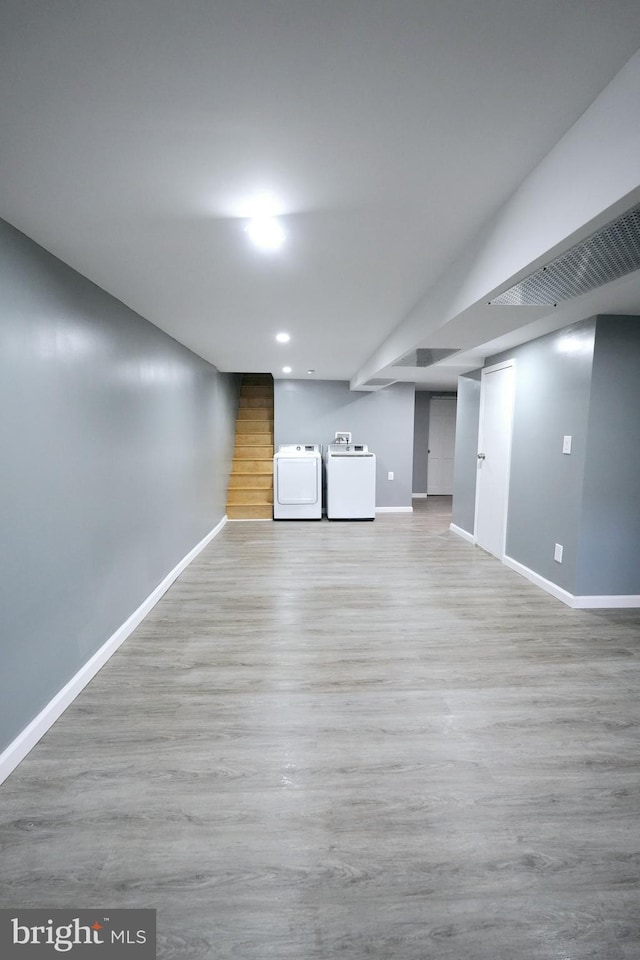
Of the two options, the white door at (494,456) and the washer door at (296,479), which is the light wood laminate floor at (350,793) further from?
the washer door at (296,479)

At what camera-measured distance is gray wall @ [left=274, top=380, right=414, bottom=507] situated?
6363mm

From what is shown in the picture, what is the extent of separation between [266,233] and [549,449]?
9.32 ft

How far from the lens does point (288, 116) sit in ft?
3.37

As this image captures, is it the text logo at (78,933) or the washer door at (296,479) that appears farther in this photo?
the washer door at (296,479)

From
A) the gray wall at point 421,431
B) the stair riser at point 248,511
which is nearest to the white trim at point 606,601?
the stair riser at point 248,511

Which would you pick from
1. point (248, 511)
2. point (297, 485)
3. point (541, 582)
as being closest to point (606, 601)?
point (541, 582)

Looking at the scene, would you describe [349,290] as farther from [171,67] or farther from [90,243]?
[171,67]

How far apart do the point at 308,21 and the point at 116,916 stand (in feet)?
6.96

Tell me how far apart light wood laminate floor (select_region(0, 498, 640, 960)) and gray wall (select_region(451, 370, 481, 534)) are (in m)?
2.28

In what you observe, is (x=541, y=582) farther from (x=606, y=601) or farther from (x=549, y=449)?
(x=549, y=449)

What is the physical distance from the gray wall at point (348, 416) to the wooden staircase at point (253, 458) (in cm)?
46

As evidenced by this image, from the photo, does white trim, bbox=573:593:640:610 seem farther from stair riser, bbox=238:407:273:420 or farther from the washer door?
stair riser, bbox=238:407:273:420

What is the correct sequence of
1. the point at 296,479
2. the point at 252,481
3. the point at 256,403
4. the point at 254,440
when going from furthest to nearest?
1. the point at 256,403
2. the point at 254,440
3. the point at 252,481
4. the point at 296,479

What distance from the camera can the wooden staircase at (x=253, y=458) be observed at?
6.16 meters
